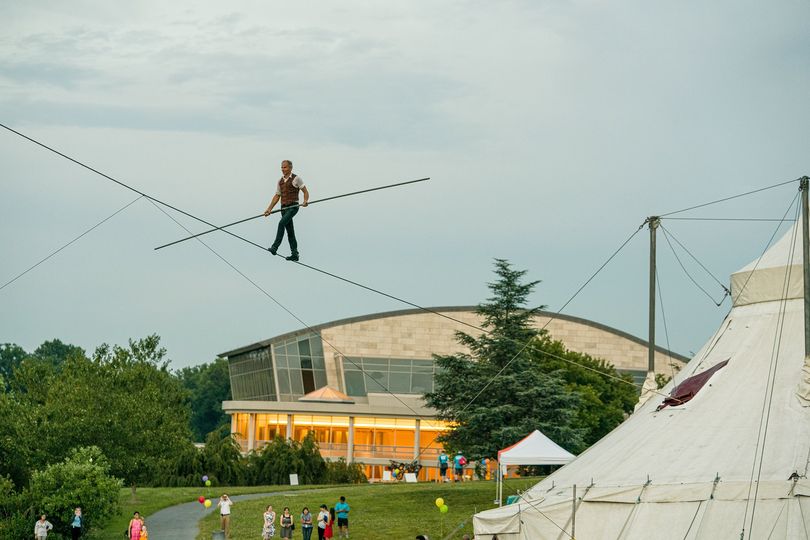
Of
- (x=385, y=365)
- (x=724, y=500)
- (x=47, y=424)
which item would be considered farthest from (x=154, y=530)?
(x=385, y=365)

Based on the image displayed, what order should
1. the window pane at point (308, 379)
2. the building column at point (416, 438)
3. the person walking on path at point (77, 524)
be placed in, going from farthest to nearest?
1. the window pane at point (308, 379)
2. the building column at point (416, 438)
3. the person walking on path at point (77, 524)

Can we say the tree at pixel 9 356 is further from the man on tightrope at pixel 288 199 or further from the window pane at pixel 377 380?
the man on tightrope at pixel 288 199

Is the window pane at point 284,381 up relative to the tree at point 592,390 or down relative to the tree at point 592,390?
up

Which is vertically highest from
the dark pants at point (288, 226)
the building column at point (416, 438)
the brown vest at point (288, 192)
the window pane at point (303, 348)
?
the window pane at point (303, 348)

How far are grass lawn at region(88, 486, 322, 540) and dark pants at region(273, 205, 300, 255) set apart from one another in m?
16.1

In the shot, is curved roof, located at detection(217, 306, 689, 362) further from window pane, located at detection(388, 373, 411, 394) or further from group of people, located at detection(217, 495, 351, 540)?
group of people, located at detection(217, 495, 351, 540)

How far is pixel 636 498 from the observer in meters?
20.3

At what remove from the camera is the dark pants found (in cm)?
1616

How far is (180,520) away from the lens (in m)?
35.3

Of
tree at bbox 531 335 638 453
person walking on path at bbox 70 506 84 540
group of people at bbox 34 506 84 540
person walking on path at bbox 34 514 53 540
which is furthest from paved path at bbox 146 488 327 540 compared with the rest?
tree at bbox 531 335 638 453

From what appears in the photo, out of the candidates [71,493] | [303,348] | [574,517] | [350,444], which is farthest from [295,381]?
[574,517]

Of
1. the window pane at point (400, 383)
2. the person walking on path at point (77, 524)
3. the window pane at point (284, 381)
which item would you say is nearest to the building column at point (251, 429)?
the window pane at point (284, 381)

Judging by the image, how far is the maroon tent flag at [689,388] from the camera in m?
22.4

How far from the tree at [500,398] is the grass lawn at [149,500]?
828 cm
